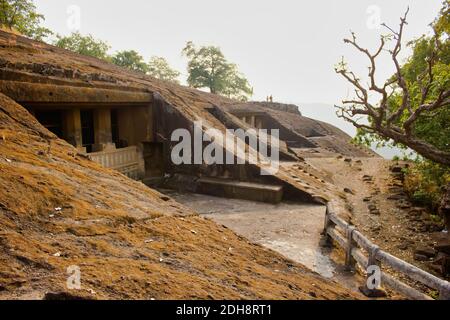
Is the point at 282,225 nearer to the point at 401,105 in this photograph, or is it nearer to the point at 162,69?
the point at 401,105

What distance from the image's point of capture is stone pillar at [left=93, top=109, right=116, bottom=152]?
8461mm

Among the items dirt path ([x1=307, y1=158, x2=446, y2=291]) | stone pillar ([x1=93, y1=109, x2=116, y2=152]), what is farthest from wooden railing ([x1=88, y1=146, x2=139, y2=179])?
dirt path ([x1=307, y1=158, x2=446, y2=291])

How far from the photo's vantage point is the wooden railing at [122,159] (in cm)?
805

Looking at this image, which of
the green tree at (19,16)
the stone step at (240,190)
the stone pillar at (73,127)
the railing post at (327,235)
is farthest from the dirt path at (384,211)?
the green tree at (19,16)

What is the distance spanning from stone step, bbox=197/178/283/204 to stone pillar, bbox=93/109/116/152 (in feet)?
9.69

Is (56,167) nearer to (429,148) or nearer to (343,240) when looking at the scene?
(343,240)

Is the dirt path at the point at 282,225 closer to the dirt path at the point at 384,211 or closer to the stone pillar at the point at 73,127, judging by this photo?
the dirt path at the point at 384,211

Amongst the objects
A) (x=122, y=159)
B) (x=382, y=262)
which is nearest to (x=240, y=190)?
(x=122, y=159)

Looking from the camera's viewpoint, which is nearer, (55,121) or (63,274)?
(63,274)

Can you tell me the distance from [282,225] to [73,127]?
5880 mm

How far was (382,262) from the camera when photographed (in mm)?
4062

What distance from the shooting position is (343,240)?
533cm
